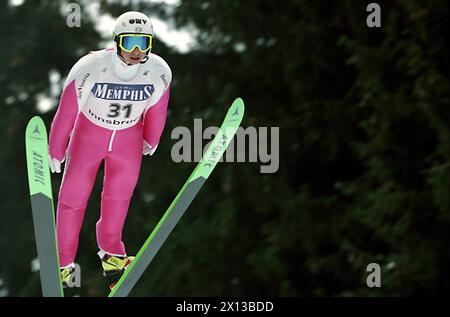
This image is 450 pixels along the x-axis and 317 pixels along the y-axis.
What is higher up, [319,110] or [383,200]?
[319,110]

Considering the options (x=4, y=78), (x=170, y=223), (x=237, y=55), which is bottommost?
(x=170, y=223)

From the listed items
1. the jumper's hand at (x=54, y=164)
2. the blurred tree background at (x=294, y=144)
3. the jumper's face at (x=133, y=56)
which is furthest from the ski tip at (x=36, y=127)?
the blurred tree background at (x=294, y=144)

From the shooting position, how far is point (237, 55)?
12.7 metres

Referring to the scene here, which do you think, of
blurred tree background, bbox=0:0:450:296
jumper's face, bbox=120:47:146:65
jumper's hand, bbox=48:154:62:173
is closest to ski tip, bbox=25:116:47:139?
jumper's hand, bbox=48:154:62:173

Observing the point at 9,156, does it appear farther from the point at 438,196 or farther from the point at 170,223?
the point at 170,223

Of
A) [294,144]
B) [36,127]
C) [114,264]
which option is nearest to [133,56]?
[36,127]

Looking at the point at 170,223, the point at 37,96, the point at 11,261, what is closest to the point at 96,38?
the point at 37,96

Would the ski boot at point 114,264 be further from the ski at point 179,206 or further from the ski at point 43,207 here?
the ski at point 43,207

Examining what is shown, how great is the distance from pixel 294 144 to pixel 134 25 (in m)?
8.63

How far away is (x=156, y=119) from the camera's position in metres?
3.98

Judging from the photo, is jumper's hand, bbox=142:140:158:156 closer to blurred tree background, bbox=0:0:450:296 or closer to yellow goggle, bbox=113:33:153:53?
yellow goggle, bbox=113:33:153:53

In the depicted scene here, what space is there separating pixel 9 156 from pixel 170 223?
6.36 m

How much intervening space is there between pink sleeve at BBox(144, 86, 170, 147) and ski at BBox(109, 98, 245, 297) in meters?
0.21

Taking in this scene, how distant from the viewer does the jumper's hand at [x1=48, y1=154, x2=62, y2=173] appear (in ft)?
12.7
